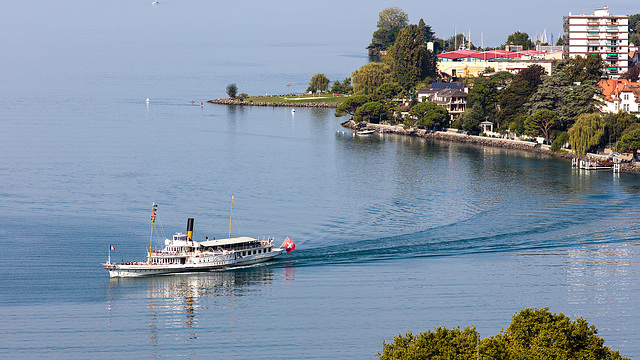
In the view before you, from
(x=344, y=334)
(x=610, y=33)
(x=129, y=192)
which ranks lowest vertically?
(x=344, y=334)

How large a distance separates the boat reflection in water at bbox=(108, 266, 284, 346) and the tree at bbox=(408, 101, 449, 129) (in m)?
53.5

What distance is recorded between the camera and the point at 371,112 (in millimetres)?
101062

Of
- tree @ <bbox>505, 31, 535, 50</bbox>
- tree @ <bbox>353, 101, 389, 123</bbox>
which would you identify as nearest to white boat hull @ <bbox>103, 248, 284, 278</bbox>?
tree @ <bbox>353, 101, 389, 123</bbox>

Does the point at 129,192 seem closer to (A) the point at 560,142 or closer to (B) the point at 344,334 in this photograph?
(B) the point at 344,334

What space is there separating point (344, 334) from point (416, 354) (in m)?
9.88

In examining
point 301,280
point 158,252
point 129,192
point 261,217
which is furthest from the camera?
point 129,192

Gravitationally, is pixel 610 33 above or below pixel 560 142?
above

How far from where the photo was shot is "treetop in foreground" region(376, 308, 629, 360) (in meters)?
23.1

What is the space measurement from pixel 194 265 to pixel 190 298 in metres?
Answer: 4.54

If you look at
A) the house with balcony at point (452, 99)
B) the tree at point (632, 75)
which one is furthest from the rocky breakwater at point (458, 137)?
the tree at point (632, 75)

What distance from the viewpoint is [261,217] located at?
167 ft

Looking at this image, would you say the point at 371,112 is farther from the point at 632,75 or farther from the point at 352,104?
the point at 632,75

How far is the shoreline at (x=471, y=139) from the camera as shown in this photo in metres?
75.2

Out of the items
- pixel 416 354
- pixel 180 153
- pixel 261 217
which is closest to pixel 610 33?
pixel 180 153
